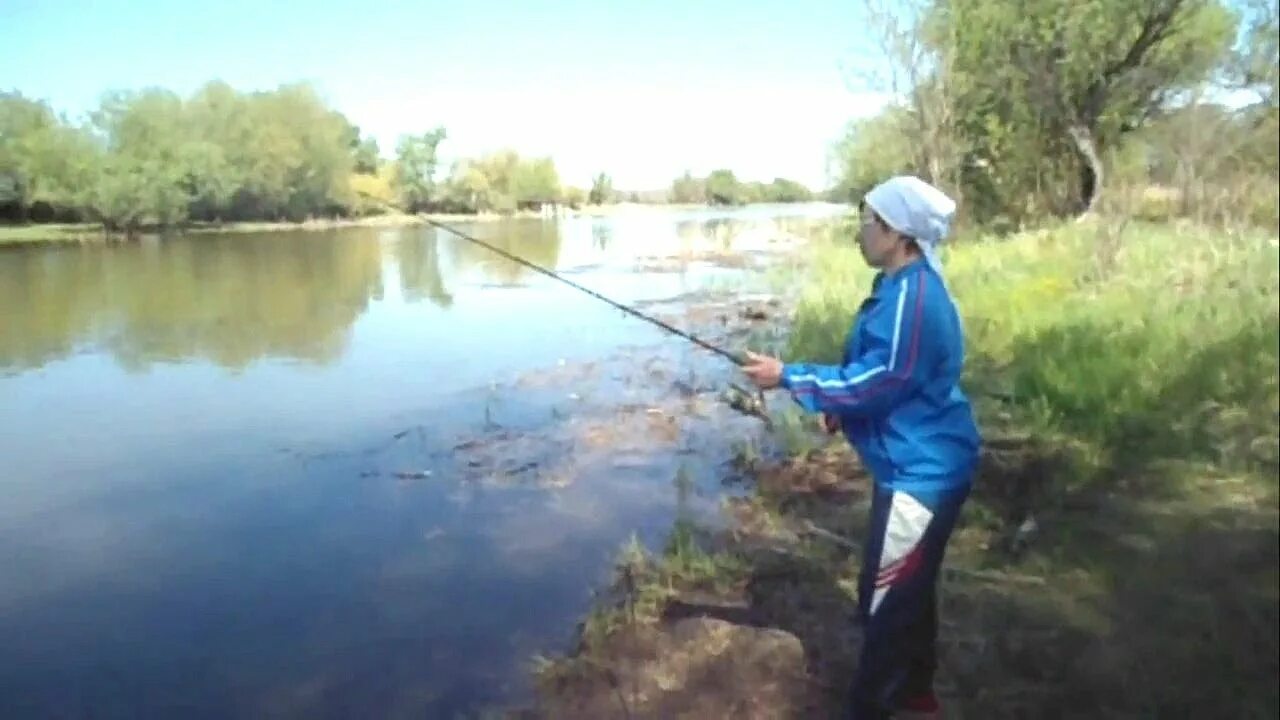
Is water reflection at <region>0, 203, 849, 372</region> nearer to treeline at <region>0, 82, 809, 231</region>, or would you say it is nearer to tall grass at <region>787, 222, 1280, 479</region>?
treeline at <region>0, 82, 809, 231</region>

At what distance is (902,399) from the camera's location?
170cm

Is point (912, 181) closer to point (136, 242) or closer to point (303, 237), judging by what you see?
point (136, 242)

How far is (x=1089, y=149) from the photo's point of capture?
3.09m

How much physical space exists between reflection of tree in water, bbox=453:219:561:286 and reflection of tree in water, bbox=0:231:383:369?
5.69ft

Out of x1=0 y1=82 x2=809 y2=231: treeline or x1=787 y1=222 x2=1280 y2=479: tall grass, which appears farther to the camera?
x1=0 y1=82 x2=809 y2=231: treeline

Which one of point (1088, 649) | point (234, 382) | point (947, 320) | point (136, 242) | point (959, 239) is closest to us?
point (947, 320)

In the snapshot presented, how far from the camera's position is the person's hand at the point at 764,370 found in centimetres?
186

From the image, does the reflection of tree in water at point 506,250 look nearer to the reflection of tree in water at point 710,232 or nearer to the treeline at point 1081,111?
the reflection of tree in water at point 710,232

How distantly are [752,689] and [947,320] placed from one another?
1.16m

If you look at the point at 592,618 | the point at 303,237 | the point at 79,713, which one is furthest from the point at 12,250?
the point at 592,618

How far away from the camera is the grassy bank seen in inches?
57.1

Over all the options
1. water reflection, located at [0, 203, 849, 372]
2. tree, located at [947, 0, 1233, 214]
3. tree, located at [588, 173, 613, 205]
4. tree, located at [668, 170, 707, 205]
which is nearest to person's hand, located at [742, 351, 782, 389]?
tree, located at [947, 0, 1233, 214]

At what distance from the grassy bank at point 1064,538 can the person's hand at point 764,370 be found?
69 centimetres

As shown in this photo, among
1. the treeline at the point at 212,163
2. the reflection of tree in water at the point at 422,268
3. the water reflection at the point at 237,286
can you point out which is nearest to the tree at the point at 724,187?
the treeline at the point at 212,163
